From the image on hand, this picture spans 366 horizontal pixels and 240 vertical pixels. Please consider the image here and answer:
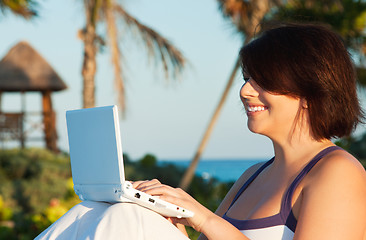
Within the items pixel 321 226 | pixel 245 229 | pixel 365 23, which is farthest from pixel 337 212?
pixel 365 23

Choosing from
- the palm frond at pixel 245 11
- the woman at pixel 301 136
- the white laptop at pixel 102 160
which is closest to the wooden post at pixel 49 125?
the palm frond at pixel 245 11

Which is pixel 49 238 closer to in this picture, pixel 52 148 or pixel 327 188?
pixel 327 188

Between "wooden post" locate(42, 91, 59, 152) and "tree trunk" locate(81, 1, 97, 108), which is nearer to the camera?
"tree trunk" locate(81, 1, 97, 108)

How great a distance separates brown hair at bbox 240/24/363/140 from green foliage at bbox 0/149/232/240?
5.63 meters

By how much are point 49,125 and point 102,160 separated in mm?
18236

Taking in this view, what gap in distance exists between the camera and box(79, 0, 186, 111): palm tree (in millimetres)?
11344

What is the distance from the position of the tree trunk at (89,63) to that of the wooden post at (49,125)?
795 cm

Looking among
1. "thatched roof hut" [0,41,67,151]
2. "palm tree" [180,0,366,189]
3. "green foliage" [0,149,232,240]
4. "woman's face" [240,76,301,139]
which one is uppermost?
"palm tree" [180,0,366,189]

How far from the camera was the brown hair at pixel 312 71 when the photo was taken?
2018 mm

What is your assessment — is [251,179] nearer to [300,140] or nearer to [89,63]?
[300,140]

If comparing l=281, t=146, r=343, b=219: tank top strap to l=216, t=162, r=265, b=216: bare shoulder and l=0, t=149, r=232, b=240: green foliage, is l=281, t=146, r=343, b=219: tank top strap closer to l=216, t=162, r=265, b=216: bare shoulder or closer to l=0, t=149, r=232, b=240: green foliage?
l=216, t=162, r=265, b=216: bare shoulder

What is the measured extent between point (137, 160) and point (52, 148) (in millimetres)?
3996

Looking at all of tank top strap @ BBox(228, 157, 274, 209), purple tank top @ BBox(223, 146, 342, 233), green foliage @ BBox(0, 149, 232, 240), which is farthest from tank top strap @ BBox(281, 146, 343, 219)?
green foliage @ BBox(0, 149, 232, 240)

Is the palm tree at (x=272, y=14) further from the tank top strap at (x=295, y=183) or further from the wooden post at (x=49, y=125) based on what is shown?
the tank top strap at (x=295, y=183)
